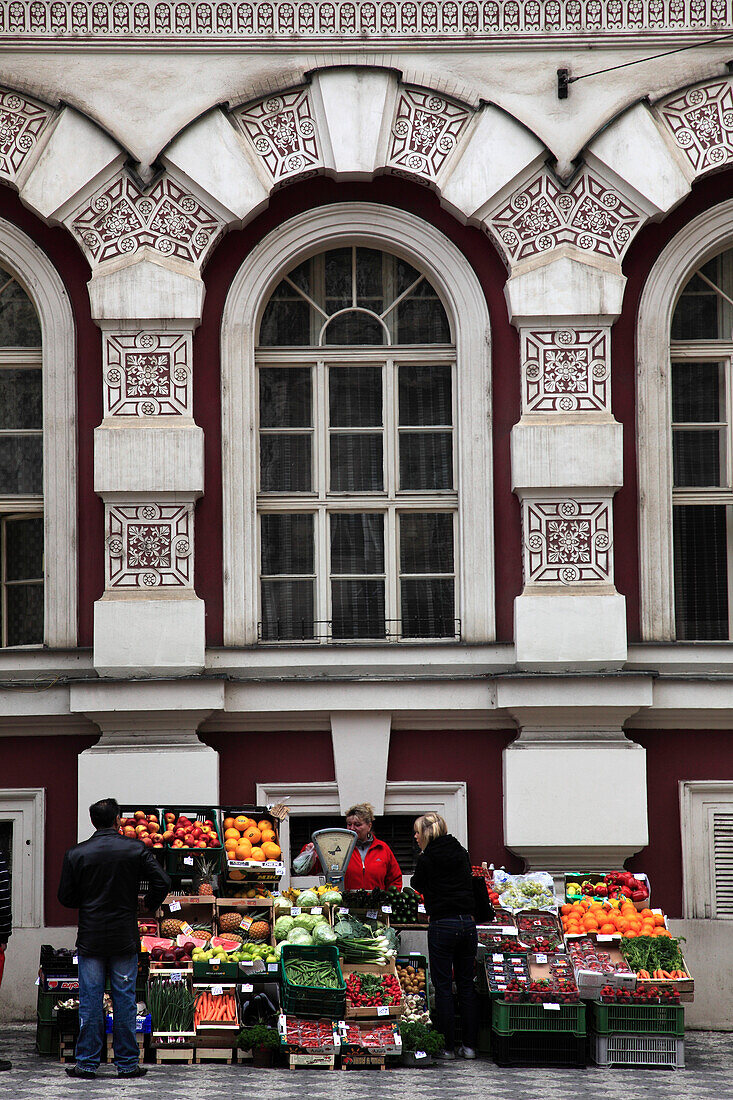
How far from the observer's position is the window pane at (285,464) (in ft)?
39.4

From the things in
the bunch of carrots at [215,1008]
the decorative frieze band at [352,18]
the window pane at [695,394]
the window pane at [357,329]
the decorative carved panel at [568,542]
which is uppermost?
the decorative frieze band at [352,18]

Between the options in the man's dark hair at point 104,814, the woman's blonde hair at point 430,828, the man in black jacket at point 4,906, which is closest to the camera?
the man's dark hair at point 104,814

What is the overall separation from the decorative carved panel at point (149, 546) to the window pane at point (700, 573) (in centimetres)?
417

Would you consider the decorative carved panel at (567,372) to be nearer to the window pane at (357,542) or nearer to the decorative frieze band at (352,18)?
the window pane at (357,542)

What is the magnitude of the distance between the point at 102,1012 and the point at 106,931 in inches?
21.2

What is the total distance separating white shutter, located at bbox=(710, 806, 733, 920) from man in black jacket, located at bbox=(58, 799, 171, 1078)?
4.95 metres

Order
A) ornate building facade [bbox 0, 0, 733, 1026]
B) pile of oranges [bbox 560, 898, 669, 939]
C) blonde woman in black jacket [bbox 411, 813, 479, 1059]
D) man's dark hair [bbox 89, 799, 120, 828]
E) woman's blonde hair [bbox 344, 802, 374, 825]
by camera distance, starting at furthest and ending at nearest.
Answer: ornate building facade [bbox 0, 0, 733, 1026] → woman's blonde hair [bbox 344, 802, 374, 825] → pile of oranges [bbox 560, 898, 669, 939] → blonde woman in black jacket [bbox 411, 813, 479, 1059] → man's dark hair [bbox 89, 799, 120, 828]

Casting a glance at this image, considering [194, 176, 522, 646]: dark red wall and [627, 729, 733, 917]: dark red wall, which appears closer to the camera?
[627, 729, 733, 917]: dark red wall

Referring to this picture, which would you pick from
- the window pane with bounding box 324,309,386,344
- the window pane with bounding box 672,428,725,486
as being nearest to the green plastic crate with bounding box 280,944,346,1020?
the window pane with bounding box 672,428,725,486

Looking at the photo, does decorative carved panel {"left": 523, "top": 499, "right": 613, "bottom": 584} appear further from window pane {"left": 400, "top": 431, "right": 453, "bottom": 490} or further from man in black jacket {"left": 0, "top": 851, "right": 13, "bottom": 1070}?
man in black jacket {"left": 0, "top": 851, "right": 13, "bottom": 1070}

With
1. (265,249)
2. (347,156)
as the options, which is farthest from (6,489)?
(347,156)

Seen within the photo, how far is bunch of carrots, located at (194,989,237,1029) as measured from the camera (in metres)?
9.39

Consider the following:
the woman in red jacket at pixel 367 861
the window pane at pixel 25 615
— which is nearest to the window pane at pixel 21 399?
the window pane at pixel 25 615

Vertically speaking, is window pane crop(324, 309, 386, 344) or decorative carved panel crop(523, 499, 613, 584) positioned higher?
window pane crop(324, 309, 386, 344)
